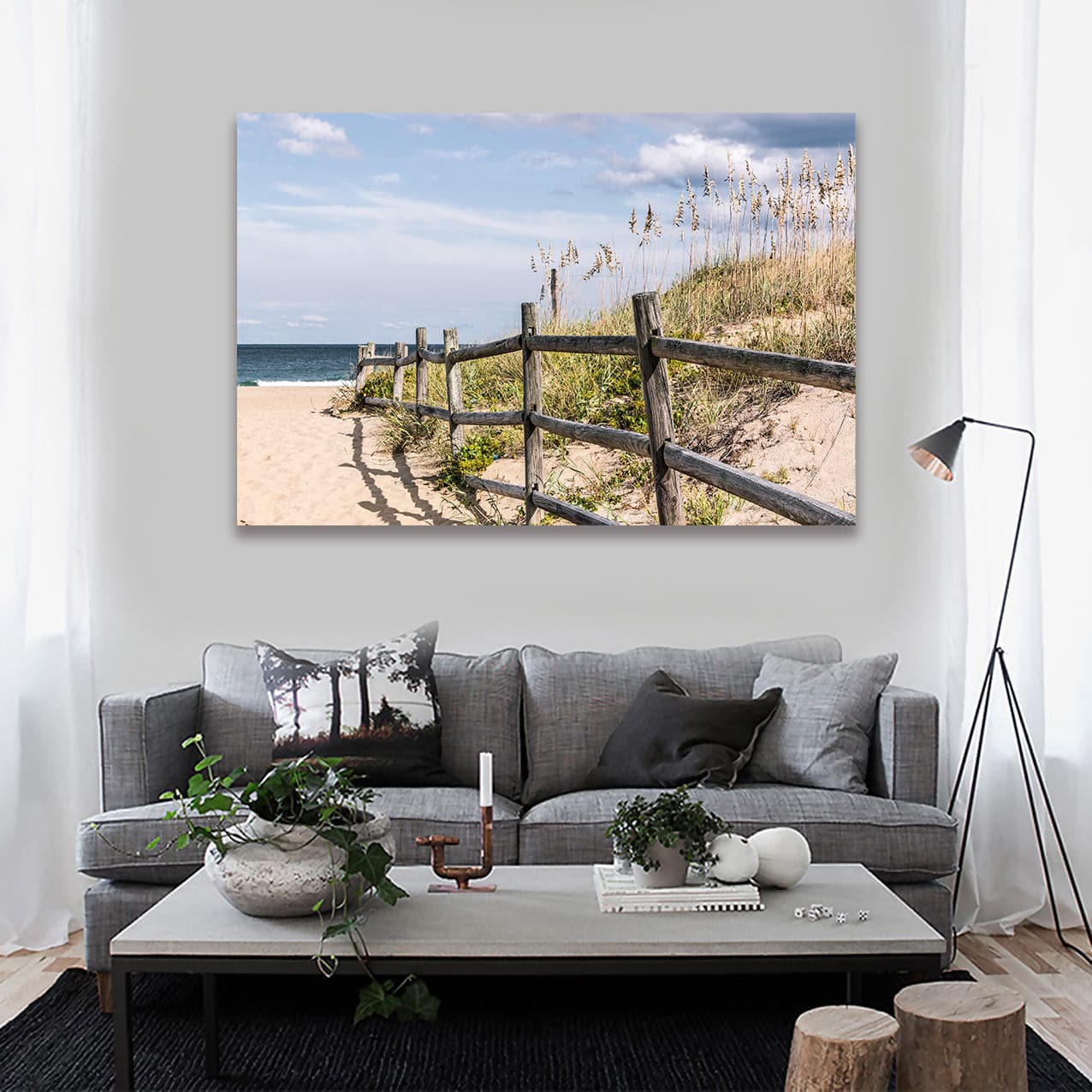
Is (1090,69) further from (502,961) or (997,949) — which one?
(502,961)

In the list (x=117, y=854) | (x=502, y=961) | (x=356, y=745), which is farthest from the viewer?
(x=356, y=745)

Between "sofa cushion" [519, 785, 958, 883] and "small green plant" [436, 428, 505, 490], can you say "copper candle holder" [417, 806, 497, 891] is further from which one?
"small green plant" [436, 428, 505, 490]

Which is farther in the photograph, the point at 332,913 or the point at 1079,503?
the point at 1079,503

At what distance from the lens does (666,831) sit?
2732 mm

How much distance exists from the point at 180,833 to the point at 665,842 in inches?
51.5

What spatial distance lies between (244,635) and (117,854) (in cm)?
112

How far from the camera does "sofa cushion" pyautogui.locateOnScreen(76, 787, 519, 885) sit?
11.0 feet

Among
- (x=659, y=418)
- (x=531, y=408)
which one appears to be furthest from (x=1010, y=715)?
(x=531, y=408)

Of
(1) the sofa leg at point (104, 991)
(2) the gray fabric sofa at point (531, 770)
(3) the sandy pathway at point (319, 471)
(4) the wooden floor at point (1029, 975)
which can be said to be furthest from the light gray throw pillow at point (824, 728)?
(1) the sofa leg at point (104, 991)

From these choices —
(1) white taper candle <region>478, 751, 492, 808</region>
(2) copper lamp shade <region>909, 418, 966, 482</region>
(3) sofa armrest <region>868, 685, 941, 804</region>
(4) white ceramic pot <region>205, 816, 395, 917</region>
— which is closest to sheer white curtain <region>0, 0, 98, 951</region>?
(4) white ceramic pot <region>205, 816, 395, 917</region>

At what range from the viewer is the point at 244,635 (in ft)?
14.3

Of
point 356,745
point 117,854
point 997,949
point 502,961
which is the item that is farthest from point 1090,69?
point 117,854

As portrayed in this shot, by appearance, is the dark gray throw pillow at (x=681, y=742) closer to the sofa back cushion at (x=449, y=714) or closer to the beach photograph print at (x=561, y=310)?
the sofa back cushion at (x=449, y=714)

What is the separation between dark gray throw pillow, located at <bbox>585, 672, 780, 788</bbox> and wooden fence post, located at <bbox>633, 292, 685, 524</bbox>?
74 cm
